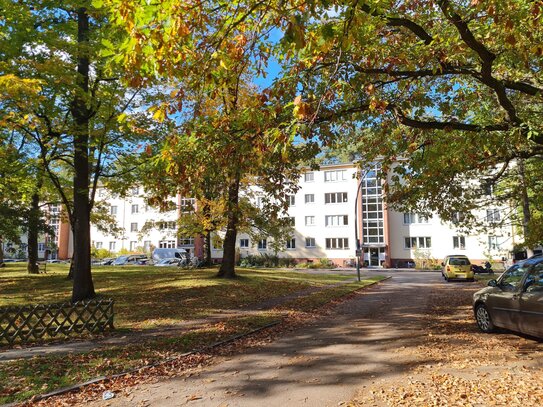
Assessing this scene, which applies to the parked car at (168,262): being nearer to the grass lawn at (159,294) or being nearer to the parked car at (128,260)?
the parked car at (128,260)

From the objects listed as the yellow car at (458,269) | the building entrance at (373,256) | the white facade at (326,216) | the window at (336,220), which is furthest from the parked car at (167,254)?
the yellow car at (458,269)

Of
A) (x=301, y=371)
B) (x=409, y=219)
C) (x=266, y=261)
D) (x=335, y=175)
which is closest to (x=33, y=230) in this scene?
(x=301, y=371)

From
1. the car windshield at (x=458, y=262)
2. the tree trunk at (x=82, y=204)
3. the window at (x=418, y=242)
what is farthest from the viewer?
the window at (x=418, y=242)

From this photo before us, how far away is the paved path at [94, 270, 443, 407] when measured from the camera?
18.9 ft

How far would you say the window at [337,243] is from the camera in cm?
5250

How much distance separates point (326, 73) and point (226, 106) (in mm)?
2822

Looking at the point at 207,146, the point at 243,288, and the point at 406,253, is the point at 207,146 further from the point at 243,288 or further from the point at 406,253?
the point at 406,253

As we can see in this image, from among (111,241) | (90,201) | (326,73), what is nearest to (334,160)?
(111,241)

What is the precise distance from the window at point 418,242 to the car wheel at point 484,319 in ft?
136

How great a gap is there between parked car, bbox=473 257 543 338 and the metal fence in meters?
8.97

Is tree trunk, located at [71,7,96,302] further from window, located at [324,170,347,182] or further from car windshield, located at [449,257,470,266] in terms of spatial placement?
window, located at [324,170,347,182]

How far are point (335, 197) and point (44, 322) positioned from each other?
1802 inches

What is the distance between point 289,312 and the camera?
14.0m

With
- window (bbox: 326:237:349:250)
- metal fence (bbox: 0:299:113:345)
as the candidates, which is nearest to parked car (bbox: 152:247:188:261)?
window (bbox: 326:237:349:250)
